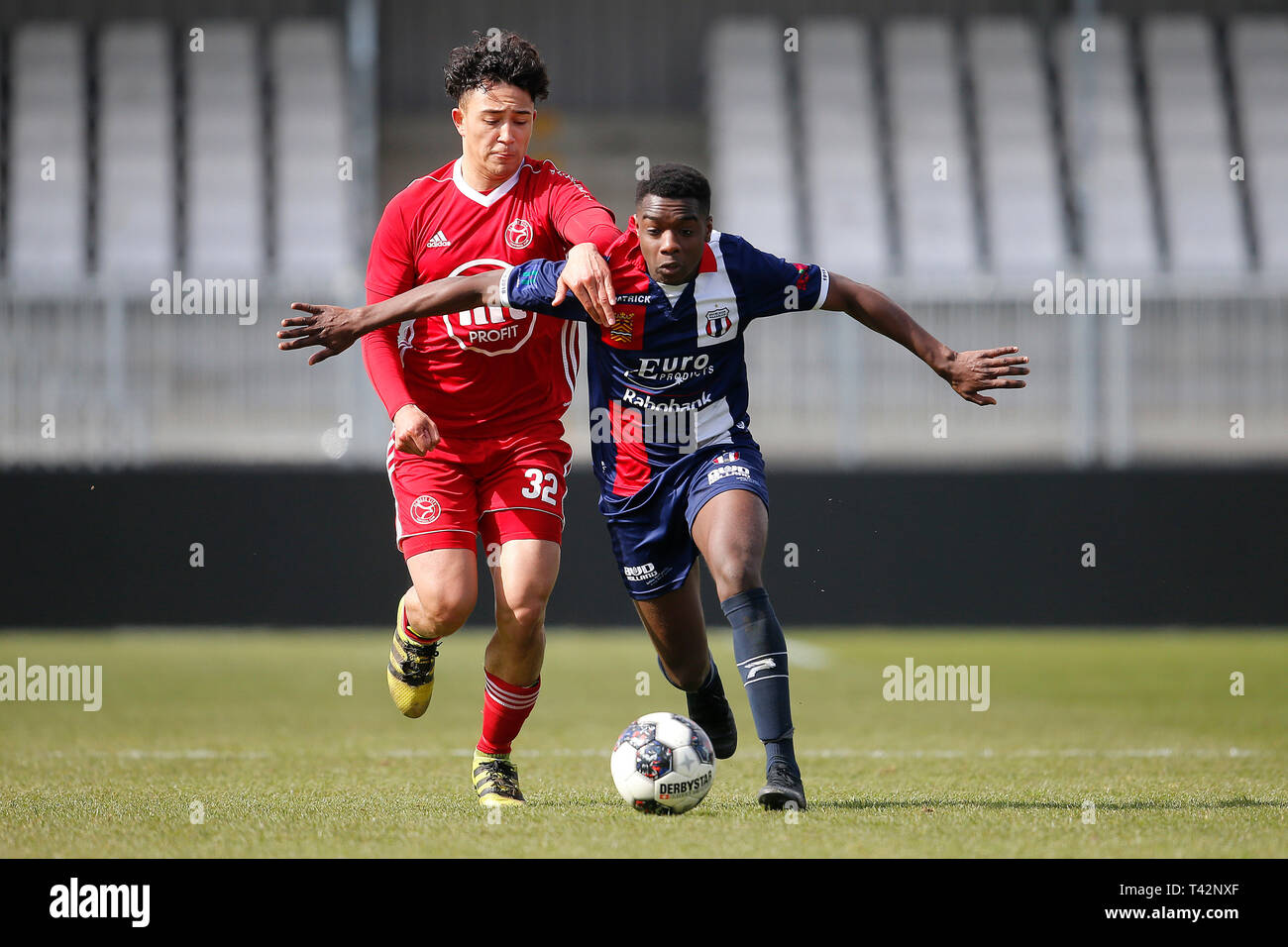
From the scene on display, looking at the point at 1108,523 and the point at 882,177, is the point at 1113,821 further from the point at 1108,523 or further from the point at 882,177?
the point at 882,177

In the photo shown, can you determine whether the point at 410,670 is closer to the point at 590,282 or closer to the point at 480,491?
the point at 480,491

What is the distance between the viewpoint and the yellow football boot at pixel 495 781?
5082 mm

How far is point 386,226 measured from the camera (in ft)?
17.7

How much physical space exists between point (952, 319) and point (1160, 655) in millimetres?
3876

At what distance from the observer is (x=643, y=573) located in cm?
540

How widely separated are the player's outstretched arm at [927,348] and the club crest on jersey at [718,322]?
0.34 m

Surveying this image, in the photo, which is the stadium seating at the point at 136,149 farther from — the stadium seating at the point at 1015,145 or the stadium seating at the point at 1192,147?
the stadium seating at the point at 1192,147

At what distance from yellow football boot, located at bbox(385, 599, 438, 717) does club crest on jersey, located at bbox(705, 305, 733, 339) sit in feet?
→ 4.83

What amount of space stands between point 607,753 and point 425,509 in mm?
1732

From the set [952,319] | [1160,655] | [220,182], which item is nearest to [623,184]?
[220,182]

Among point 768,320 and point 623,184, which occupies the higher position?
point 623,184

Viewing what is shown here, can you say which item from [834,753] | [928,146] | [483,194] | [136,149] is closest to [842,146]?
[928,146]

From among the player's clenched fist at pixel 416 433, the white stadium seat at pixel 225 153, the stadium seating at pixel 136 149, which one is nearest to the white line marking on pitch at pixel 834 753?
Answer: the player's clenched fist at pixel 416 433

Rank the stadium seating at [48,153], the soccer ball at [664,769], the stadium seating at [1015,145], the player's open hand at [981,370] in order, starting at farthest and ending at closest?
the stadium seating at [1015,145] < the stadium seating at [48,153] < the player's open hand at [981,370] < the soccer ball at [664,769]
